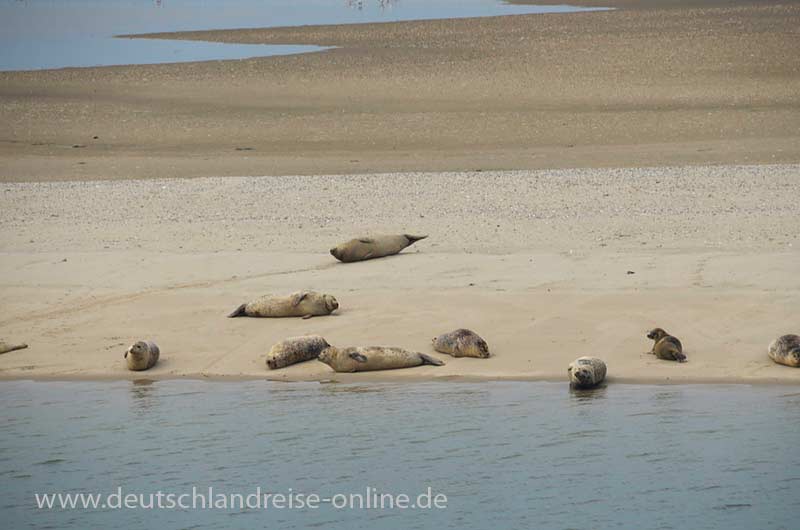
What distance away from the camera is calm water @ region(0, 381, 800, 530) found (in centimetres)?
681

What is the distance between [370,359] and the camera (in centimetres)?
952

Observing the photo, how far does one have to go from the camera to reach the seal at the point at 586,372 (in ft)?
28.7

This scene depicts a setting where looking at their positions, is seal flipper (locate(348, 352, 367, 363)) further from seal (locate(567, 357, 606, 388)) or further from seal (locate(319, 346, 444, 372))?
seal (locate(567, 357, 606, 388))

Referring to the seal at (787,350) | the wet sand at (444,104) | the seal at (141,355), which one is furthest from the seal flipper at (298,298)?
the wet sand at (444,104)

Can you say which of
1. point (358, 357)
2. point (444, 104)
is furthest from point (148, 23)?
point (358, 357)

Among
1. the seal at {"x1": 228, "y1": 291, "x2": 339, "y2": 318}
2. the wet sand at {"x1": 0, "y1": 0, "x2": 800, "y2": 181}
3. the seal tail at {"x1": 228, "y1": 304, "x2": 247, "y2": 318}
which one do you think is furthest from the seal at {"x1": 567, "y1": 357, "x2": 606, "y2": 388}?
the wet sand at {"x1": 0, "y1": 0, "x2": 800, "y2": 181}

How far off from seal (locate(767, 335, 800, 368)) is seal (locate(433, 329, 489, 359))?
206cm

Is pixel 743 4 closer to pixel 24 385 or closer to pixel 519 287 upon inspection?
pixel 519 287

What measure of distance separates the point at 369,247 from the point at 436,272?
893 mm

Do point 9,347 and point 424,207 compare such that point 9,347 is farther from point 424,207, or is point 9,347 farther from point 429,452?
point 424,207

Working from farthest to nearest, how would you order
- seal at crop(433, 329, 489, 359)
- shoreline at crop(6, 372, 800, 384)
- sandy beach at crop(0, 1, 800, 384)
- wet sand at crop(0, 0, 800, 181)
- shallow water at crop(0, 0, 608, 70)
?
shallow water at crop(0, 0, 608, 70)
wet sand at crop(0, 0, 800, 181)
sandy beach at crop(0, 1, 800, 384)
seal at crop(433, 329, 489, 359)
shoreline at crop(6, 372, 800, 384)

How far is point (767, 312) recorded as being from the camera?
10.1m

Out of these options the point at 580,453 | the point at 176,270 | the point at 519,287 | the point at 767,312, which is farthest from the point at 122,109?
the point at 580,453

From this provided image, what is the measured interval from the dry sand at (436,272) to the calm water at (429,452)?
25.4 inches
